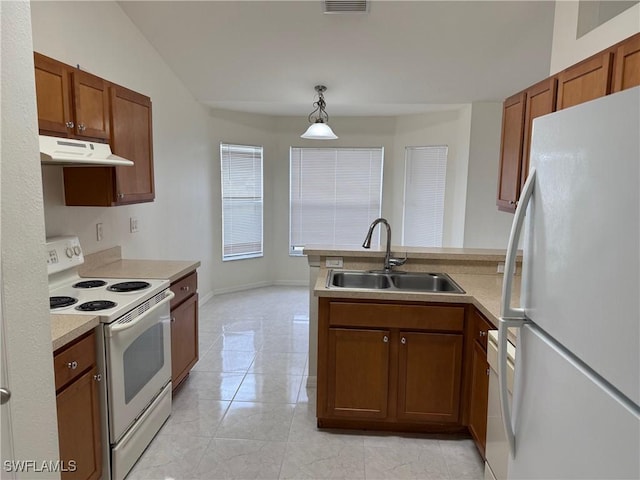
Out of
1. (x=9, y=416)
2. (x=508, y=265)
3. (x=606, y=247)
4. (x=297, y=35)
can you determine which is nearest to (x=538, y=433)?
Result: (x=508, y=265)

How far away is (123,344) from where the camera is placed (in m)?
2.02

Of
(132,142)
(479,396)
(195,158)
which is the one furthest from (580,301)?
(195,158)

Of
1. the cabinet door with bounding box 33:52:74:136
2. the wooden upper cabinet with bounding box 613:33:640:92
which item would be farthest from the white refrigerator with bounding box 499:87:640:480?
the cabinet door with bounding box 33:52:74:136

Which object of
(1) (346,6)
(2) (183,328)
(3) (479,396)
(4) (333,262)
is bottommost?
(3) (479,396)

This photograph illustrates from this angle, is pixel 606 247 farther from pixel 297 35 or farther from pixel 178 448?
pixel 297 35

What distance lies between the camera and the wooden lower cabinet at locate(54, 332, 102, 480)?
5.41 ft

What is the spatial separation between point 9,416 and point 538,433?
4.27ft

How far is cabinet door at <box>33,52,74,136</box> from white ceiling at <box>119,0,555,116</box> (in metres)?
1.46

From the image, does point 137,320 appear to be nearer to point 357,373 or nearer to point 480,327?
point 357,373

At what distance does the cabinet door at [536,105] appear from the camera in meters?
2.22

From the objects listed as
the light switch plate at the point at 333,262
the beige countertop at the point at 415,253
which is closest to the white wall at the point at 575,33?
the beige countertop at the point at 415,253

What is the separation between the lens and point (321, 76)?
13.6ft

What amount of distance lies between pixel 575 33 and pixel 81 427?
322cm

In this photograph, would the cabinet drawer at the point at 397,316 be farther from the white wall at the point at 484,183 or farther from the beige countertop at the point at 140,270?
the white wall at the point at 484,183
